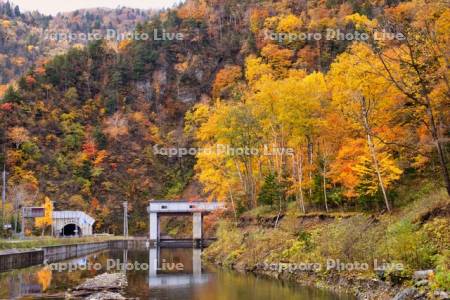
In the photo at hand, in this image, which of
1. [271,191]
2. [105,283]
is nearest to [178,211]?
[271,191]

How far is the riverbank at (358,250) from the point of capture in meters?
15.9

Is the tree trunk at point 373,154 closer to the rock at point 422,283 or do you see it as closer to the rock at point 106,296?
the rock at point 422,283

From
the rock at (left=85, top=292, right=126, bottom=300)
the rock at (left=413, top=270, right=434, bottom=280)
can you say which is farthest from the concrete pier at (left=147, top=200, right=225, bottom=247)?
the rock at (left=413, top=270, right=434, bottom=280)

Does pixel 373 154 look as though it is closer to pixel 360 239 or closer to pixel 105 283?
pixel 360 239

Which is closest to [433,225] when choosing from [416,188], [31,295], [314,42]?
[416,188]

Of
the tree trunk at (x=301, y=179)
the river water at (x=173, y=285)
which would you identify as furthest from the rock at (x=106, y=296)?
the tree trunk at (x=301, y=179)

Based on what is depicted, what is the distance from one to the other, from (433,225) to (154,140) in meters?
78.4

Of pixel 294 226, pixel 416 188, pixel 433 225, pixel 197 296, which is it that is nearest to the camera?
pixel 433 225

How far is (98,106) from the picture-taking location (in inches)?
3816

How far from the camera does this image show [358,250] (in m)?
20.1

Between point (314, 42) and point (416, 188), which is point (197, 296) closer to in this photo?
point (416, 188)

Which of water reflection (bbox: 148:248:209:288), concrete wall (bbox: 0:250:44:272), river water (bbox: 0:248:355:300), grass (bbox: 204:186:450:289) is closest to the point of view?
grass (bbox: 204:186:450:289)

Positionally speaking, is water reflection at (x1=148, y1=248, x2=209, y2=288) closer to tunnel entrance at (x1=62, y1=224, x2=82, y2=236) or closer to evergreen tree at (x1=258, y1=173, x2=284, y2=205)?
evergreen tree at (x1=258, y1=173, x2=284, y2=205)

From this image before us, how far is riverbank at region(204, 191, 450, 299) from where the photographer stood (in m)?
15.9
